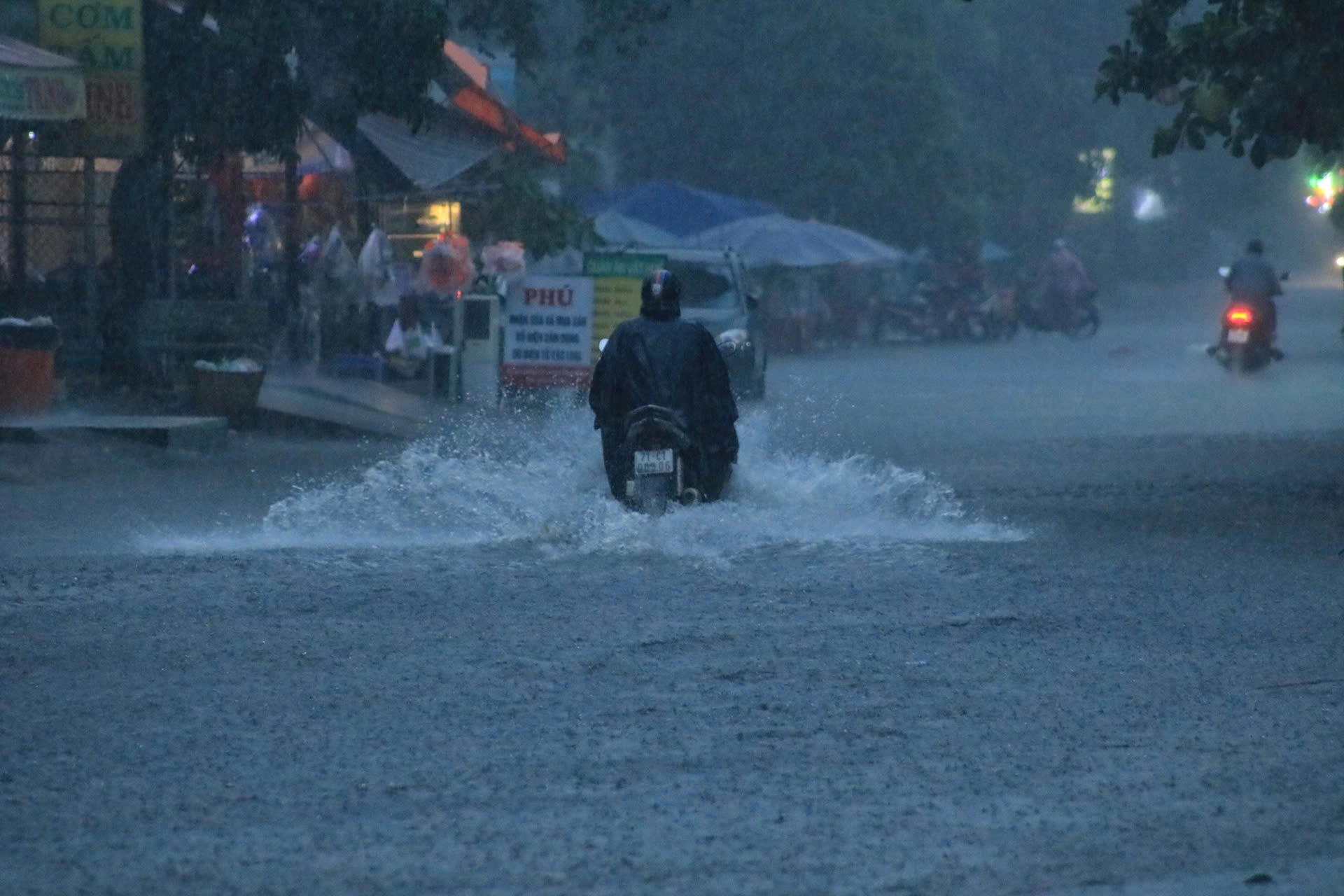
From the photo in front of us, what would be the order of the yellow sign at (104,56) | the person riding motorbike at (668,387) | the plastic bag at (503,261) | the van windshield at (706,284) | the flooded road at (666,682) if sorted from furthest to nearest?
the plastic bag at (503,261) < the van windshield at (706,284) < the yellow sign at (104,56) < the person riding motorbike at (668,387) < the flooded road at (666,682)

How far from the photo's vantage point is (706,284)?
23.8 metres

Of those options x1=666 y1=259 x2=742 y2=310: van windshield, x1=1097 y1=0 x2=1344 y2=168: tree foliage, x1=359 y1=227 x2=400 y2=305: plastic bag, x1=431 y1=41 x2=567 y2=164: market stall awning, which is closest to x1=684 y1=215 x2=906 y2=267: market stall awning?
x1=431 y1=41 x2=567 y2=164: market stall awning

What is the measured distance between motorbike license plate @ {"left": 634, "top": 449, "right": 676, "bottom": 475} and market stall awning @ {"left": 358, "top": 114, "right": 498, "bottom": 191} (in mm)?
13754

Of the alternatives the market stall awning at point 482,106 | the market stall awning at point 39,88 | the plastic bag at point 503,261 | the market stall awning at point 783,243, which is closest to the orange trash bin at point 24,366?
the market stall awning at point 39,88

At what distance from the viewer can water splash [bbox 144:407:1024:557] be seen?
10.6 metres

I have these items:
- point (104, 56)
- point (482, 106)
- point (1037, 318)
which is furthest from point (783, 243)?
point (104, 56)

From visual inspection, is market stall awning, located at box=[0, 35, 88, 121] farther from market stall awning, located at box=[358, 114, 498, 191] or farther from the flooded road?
market stall awning, located at box=[358, 114, 498, 191]

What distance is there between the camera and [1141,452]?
16.7 m

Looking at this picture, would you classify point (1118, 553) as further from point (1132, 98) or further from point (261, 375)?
point (1132, 98)

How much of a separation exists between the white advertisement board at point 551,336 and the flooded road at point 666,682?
211 inches

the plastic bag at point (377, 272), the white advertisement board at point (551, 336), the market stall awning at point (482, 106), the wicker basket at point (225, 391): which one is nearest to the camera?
the wicker basket at point (225, 391)

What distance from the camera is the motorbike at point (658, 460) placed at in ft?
34.7

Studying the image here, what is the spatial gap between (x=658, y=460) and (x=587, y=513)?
0.64 metres

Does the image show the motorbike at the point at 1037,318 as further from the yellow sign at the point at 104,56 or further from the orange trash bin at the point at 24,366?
the orange trash bin at the point at 24,366
